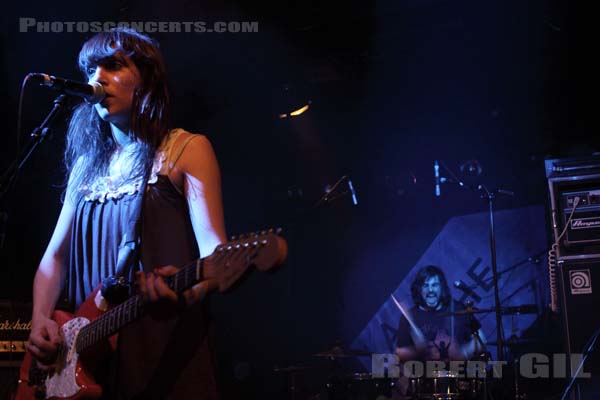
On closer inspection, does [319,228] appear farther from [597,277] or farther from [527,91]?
[597,277]

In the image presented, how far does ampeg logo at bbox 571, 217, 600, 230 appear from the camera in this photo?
5.80 meters

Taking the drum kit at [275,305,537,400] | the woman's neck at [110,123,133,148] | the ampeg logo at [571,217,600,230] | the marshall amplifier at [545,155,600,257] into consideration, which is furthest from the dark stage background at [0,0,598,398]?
the woman's neck at [110,123,133,148]

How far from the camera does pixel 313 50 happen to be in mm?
7254

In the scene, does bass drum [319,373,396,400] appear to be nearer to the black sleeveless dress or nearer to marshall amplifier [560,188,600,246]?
marshall amplifier [560,188,600,246]

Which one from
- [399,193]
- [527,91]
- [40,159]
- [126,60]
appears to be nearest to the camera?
[126,60]

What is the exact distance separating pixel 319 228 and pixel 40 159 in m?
4.64

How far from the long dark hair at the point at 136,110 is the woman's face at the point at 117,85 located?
0.02 metres

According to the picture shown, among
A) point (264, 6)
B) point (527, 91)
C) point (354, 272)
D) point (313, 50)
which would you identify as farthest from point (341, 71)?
point (354, 272)

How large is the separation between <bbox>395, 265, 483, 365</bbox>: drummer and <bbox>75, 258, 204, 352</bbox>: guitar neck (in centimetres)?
671

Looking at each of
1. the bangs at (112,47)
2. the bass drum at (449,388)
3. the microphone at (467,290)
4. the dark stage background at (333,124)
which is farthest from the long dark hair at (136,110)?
the microphone at (467,290)

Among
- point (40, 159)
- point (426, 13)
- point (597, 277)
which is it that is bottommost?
point (597, 277)

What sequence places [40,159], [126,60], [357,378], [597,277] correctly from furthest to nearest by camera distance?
[357,378] → [40,159] → [597,277] → [126,60]

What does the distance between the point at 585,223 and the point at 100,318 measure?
4.87 meters

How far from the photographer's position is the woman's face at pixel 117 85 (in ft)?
8.30
